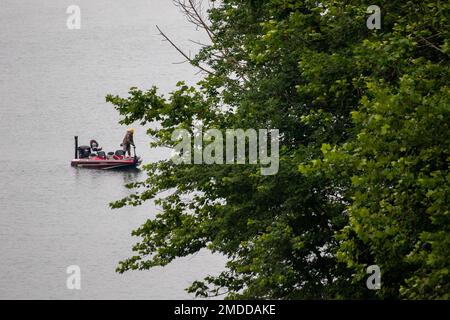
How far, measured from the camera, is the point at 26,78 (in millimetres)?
131500

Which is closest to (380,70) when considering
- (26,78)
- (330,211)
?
(330,211)

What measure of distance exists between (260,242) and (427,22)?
18.0 feet

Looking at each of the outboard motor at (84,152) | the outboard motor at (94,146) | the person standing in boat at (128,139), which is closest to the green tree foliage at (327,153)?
the person standing in boat at (128,139)

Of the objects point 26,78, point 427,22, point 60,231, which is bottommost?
point 60,231

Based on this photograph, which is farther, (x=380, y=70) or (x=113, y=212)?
(x=113, y=212)

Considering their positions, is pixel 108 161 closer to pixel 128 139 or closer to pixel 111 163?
pixel 111 163

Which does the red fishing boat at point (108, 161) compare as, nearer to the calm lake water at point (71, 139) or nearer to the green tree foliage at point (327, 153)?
the calm lake water at point (71, 139)

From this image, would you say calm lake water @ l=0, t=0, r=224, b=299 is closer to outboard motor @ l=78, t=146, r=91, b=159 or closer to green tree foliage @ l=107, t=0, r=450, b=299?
outboard motor @ l=78, t=146, r=91, b=159

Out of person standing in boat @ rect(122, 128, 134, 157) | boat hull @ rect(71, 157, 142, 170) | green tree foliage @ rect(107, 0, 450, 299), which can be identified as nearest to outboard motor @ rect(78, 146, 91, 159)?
boat hull @ rect(71, 157, 142, 170)

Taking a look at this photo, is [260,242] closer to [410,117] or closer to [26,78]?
[410,117]

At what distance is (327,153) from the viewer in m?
17.9

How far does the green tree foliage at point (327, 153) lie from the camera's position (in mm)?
17062

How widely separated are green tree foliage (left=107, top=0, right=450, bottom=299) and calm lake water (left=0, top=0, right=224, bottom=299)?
15996 millimetres

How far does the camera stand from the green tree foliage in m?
17.1
